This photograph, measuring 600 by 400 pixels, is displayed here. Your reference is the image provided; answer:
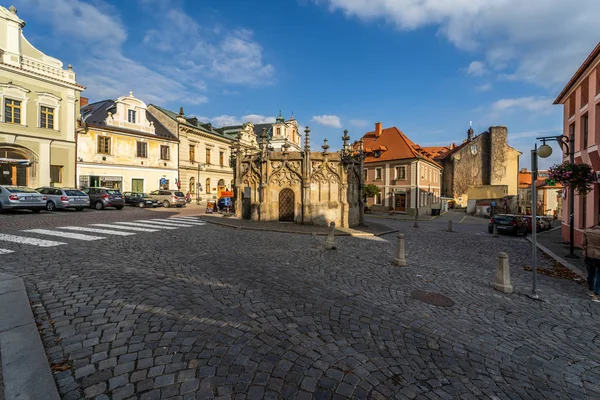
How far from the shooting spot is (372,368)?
10.8 ft

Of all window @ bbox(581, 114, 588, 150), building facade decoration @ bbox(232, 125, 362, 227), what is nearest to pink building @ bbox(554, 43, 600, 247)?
window @ bbox(581, 114, 588, 150)

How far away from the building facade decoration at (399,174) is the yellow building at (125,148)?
87.6 feet

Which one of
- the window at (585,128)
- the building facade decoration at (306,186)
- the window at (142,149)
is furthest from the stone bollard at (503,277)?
the window at (142,149)

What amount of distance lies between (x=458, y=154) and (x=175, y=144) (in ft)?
144

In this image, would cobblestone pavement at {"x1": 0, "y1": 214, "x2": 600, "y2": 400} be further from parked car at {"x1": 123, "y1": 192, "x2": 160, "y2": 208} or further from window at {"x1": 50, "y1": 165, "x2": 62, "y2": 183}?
window at {"x1": 50, "y1": 165, "x2": 62, "y2": 183}

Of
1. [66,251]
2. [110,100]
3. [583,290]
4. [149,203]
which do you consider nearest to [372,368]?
[583,290]

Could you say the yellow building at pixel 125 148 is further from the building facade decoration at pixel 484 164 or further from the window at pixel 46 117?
the building facade decoration at pixel 484 164

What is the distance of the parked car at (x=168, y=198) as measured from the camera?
102 ft

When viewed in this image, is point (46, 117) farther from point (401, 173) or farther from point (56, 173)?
point (401, 173)

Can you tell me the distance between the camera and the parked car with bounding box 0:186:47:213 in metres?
17.3

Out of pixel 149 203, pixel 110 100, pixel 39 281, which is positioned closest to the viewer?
pixel 39 281

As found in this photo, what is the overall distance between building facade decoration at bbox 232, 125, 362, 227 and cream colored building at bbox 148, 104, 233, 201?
20.5 m

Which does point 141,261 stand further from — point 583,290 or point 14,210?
point 14,210

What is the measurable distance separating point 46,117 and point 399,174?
124 feet
